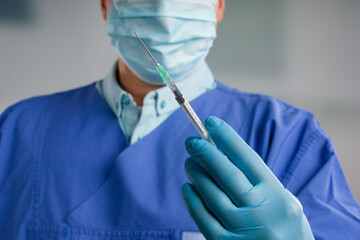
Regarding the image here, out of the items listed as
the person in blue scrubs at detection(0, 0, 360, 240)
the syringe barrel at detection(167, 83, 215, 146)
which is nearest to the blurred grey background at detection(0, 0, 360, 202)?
the person in blue scrubs at detection(0, 0, 360, 240)

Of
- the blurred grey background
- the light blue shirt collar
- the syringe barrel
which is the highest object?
the syringe barrel

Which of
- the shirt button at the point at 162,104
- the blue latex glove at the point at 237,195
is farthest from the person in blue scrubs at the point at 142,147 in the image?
the blue latex glove at the point at 237,195

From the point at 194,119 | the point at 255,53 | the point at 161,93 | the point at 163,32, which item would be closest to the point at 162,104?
the point at 161,93

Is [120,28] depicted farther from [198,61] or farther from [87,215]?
[87,215]

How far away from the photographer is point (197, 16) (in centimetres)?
109

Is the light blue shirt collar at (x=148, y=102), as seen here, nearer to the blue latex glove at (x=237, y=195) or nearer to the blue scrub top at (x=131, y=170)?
the blue scrub top at (x=131, y=170)

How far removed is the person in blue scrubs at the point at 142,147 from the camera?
3.25ft

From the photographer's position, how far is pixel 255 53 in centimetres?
177

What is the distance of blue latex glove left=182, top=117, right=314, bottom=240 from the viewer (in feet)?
2.44

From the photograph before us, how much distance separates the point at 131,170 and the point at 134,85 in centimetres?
22

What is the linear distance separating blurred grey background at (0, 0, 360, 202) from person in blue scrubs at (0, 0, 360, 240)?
0.56 metres

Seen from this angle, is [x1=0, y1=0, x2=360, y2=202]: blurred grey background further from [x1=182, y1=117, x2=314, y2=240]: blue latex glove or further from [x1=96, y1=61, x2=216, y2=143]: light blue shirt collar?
[x1=182, y1=117, x2=314, y2=240]: blue latex glove

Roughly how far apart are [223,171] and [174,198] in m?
0.28

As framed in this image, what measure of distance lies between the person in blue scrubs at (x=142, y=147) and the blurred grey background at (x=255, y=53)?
0.56 m
